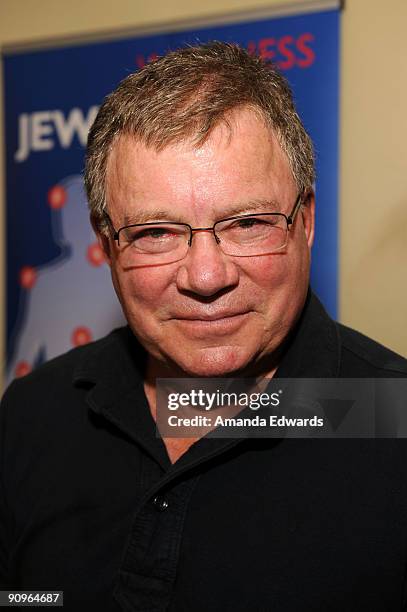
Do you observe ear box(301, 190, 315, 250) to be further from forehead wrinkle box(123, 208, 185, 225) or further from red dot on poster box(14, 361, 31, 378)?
red dot on poster box(14, 361, 31, 378)

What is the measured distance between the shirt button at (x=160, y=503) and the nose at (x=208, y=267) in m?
0.30

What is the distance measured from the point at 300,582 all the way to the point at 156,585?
20cm

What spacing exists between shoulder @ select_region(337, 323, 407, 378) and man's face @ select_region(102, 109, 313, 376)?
0.12 m

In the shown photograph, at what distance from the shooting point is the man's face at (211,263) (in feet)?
2.97

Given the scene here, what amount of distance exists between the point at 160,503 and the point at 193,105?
22.1 inches

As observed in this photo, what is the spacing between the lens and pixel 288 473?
974 millimetres

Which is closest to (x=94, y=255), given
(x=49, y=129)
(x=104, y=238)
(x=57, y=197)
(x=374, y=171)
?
(x=57, y=197)

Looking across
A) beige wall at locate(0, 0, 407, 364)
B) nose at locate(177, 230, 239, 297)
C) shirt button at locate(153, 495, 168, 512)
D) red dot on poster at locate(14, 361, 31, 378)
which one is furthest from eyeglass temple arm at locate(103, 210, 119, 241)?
red dot on poster at locate(14, 361, 31, 378)

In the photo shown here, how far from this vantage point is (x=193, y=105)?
3.05 feet

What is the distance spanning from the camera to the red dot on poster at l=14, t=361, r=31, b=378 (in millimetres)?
1714

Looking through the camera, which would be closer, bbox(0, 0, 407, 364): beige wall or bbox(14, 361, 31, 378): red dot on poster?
bbox(0, 0, 407, 364): beige wall

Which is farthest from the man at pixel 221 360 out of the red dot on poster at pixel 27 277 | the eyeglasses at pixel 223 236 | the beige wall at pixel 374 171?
the red dot on poster at pixel 27 277

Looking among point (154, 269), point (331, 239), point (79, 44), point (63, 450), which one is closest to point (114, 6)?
point (79, 44)

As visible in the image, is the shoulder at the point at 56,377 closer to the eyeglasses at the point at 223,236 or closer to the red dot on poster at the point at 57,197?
the eyeglasses at the point at 223,236
